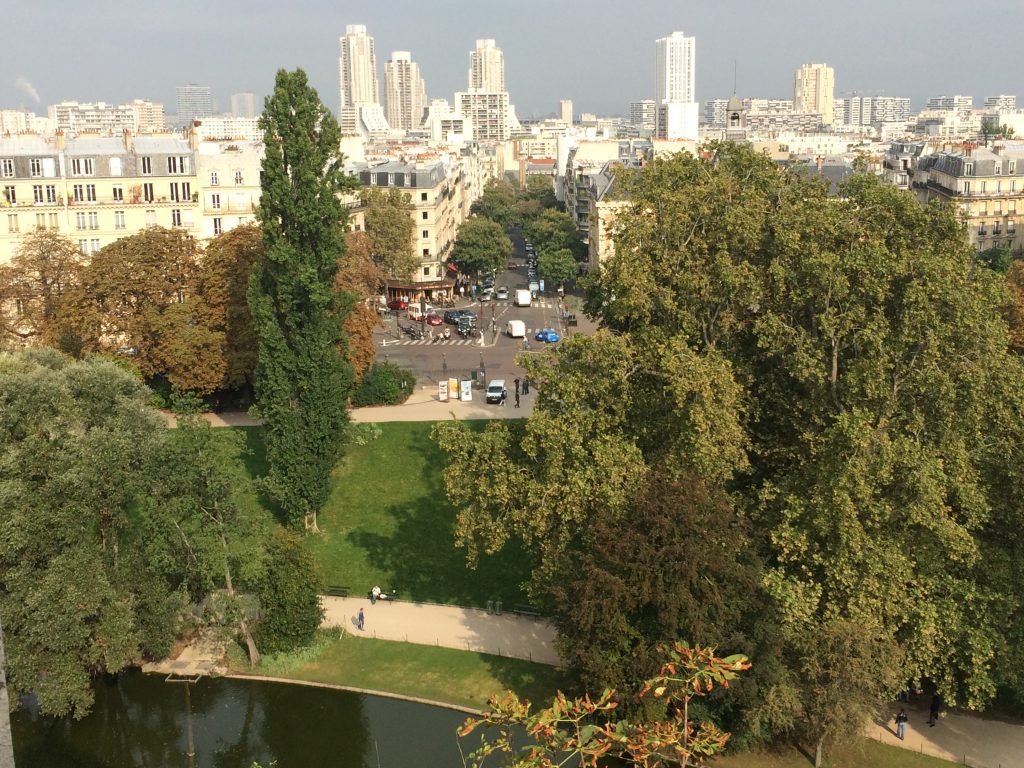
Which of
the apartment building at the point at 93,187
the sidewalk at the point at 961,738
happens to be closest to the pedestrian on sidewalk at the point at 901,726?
the sidewalk at the point at 961,738

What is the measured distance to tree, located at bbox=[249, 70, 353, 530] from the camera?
114 feet

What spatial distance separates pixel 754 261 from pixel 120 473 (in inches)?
716

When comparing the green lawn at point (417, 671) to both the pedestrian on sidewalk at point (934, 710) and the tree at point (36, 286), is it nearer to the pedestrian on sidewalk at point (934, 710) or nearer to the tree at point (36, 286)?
the pedestrian on sidewalk at point (934, 710)

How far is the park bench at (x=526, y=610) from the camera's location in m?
32.3

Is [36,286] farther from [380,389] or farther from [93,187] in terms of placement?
[380,389]

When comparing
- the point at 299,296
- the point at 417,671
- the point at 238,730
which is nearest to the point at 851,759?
the point at 417,671

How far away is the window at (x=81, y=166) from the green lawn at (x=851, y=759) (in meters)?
48.8

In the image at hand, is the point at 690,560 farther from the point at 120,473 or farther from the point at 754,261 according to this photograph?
the point at 120,473

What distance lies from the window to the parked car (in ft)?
89.8

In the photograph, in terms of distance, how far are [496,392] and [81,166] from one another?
28.4 m

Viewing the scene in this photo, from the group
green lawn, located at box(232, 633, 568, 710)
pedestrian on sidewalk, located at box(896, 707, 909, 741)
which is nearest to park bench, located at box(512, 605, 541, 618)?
green lawn, located at box(232, 633, 568, 710)

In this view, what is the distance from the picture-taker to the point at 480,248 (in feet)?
286

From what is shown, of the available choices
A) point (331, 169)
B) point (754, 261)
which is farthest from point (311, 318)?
point (754, 261)

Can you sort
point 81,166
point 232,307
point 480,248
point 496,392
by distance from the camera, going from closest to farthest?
point 232,307, point 496,392, point 81,166, point 480,248
